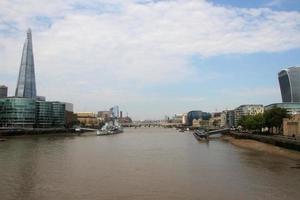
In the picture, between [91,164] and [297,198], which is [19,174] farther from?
[297,198]

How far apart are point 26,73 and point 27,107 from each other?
15124 mm

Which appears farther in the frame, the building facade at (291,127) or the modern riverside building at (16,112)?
the modern riverside building at (16,112)

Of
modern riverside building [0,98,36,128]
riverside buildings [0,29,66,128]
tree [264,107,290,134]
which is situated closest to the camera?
tree [264,107,290,134]

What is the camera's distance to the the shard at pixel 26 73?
162000 millimetres

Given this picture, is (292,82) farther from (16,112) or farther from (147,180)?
(147,180)

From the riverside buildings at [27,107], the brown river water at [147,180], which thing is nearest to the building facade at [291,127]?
the brown river water at [147,180]

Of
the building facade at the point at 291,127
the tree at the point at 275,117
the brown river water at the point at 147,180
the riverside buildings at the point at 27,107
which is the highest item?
the riverside buildings at the point at 27,107

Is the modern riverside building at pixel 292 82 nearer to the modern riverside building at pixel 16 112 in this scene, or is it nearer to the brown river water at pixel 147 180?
the modern riverside building at pixel 16 112

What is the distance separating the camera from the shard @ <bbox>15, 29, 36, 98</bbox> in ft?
531

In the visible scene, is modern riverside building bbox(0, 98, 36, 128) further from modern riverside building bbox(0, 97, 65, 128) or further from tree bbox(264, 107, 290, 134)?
tree bbox(264, 107, 290, 134)

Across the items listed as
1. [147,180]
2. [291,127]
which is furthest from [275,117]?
[147,180]

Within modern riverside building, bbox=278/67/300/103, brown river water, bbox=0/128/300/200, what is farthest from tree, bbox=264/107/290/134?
modern riverside building, bbox=278/67/300/103

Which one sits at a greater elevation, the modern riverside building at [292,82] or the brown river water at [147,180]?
the modern riverside building at [292,82]

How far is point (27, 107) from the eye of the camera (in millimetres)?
155625
